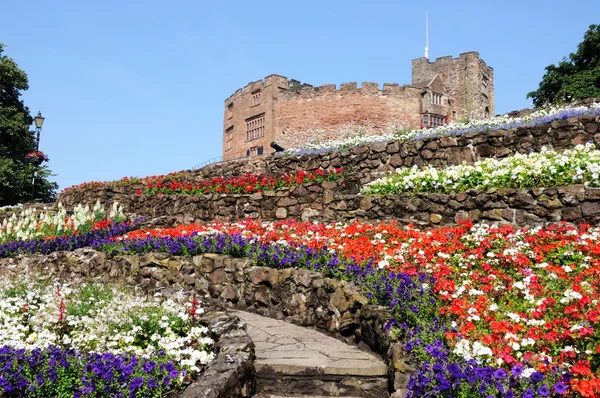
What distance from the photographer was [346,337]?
22.8 ft

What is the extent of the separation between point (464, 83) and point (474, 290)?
42.2m

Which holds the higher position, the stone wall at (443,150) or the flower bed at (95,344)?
the stone wall at (443,150)

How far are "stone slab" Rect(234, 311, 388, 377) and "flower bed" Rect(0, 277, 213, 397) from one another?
78 centimetres

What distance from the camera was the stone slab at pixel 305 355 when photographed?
217 inches

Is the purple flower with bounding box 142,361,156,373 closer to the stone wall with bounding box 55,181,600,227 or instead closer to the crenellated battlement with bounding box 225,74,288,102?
the stone wall with bounding box 55,181,600,227

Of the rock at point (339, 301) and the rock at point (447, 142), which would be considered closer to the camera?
the rock at point (339, 301)

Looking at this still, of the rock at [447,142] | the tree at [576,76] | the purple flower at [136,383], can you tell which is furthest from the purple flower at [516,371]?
the tree at [576,76]

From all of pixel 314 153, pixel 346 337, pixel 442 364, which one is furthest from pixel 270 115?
pixel 442 364

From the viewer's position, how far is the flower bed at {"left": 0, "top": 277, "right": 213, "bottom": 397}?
436cm

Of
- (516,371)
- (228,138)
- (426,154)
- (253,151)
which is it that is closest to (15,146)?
(253,151)

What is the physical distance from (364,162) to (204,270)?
8914 millimetres

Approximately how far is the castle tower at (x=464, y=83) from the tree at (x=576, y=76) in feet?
34.2

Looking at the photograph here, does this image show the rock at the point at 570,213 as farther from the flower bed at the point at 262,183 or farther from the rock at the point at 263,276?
the flower bed at the point at 262,183

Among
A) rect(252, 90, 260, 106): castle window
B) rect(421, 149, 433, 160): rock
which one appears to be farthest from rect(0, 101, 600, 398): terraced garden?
rect(252, 90, 260, 106): castle window
